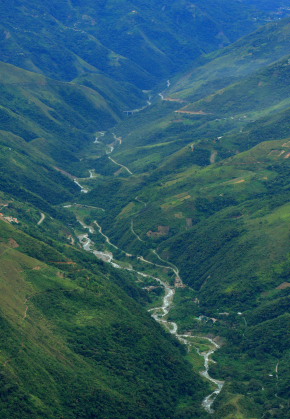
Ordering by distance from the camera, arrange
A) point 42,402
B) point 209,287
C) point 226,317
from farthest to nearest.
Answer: point 209,287 < point 226,317 < point 42,402

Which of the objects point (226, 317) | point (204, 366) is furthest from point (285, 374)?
point (226, 317)

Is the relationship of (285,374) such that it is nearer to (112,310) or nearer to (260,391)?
(260,391)

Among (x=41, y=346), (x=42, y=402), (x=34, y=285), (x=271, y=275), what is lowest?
(x=42, y=402)

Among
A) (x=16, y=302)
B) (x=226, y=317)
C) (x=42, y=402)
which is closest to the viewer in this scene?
(x=42, y=402)

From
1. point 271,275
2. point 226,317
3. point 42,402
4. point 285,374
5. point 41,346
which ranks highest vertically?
point 271,275

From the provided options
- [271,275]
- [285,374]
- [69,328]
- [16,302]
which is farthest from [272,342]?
[16,302]

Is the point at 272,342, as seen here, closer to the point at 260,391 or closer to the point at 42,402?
the point at 260,391

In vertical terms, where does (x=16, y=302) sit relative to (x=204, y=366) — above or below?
below

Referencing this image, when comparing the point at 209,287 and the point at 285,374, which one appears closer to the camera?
the point at 285,374

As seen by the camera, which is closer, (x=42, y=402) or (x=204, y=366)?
(x=42, y=402)
